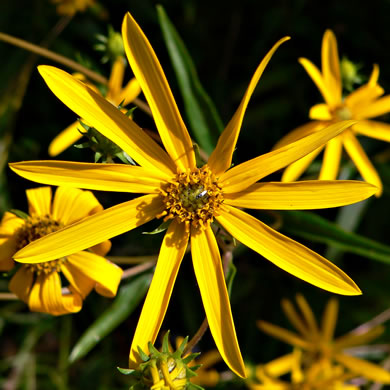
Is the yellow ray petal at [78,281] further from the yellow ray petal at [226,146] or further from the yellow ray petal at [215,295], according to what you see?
the yellow ray petal at [226,146]

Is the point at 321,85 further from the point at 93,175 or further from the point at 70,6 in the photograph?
the point at 70,6

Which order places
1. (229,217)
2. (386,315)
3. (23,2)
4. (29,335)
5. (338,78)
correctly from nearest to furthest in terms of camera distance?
(229,217)
(338,78)
(386,315)
(29,335)
(23,2)

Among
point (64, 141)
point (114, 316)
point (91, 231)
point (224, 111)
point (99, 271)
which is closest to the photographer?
point (91, 231)

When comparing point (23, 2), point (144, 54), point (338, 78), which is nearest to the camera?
point (144, 54)

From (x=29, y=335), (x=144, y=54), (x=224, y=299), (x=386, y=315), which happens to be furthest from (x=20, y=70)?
(x=386, y=315)

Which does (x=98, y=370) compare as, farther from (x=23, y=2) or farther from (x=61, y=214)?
(x=23, y=2)

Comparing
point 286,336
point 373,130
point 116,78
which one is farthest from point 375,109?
point 286,336

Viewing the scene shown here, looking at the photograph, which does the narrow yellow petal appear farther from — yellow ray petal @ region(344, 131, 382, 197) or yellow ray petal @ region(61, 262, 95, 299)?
yellow ray petal @ region(61, 262, 95, 299)
